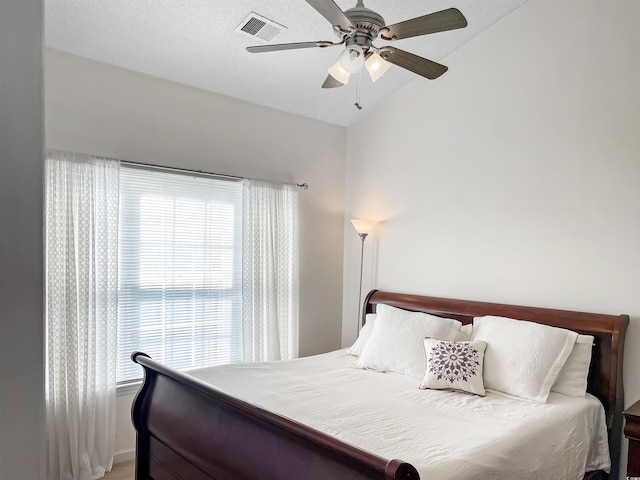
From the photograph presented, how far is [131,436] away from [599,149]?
3.70 metres

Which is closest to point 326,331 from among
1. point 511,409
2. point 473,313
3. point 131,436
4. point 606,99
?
point 473,313

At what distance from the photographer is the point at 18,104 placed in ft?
1.37

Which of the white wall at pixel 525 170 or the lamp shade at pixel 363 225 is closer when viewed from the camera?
the white wall at pixel 525 170

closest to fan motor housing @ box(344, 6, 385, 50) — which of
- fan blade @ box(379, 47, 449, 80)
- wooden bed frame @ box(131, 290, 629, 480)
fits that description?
fan blade @ box(379, 47, 449, 80)

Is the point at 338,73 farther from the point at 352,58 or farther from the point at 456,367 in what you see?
the point at 456,367

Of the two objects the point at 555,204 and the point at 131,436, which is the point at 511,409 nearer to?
the point at 555,204

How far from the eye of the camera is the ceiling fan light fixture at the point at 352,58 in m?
2.05

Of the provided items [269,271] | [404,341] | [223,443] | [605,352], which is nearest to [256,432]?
[223,443]

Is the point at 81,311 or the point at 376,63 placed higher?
the point at 376,63

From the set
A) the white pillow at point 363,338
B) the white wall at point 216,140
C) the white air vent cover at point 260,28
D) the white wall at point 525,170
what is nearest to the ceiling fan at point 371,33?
the white air vent cover at point 260,28

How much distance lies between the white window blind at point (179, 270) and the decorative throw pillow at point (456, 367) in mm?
1670

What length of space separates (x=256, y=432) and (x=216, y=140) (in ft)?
8.00

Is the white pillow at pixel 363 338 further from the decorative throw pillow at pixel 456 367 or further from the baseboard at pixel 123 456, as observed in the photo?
the baseboard at pixel 123 456

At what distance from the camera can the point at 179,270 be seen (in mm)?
3438
